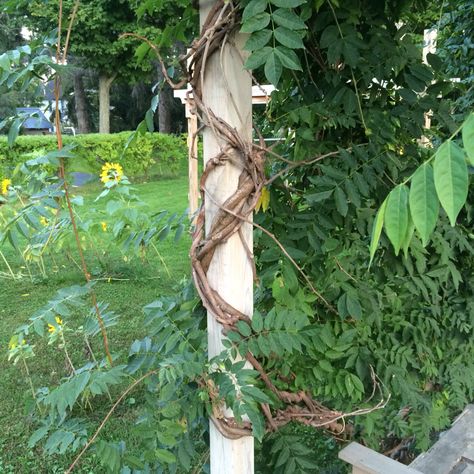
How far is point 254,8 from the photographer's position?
951 millimetres

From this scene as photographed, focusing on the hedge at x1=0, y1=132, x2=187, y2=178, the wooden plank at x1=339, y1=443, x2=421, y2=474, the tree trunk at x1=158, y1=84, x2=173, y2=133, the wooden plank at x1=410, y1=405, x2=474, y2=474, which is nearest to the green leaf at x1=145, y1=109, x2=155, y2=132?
the wooden plank at x1=339, y1=443, x2=421, y2=474

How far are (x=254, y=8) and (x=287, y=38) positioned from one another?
79 millimetres

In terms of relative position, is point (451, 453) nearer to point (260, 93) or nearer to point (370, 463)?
point (370, 463)

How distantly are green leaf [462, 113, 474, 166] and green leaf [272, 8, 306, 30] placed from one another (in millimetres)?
403

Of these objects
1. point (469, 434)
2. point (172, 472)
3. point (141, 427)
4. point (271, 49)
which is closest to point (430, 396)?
point (469, 434)

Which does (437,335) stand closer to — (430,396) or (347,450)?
(430,396)

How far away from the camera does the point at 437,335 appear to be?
1.94 m

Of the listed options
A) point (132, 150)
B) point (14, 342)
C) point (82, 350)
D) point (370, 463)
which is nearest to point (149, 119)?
point (14, 342)

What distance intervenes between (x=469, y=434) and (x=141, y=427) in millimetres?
1857

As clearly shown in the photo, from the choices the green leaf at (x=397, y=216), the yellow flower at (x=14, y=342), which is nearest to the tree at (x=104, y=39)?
the yellow flower at (x=14, y=342)

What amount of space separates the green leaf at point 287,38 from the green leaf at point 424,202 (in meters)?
0.40

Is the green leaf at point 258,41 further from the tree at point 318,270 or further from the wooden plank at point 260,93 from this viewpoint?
the wooden plank at point 260,93

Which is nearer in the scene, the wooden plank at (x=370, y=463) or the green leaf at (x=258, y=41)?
the green leaf at (x=258, y=41)

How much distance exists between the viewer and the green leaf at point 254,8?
948 millimetres
